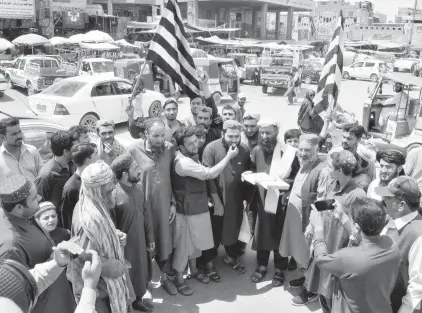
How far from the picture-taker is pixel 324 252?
9.77 feet

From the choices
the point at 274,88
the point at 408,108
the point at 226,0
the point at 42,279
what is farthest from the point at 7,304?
the point at 226,0

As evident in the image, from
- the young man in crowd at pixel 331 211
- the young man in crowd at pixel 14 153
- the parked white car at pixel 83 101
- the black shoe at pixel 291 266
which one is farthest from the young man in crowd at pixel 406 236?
the parked white car at pixel 83 101

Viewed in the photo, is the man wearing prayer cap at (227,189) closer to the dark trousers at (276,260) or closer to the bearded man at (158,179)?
the dark trousers at (276,260)

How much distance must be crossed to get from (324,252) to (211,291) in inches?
85.1

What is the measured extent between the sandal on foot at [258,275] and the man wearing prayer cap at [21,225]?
2799 millimetres

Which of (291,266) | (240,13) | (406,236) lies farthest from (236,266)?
(240,13)

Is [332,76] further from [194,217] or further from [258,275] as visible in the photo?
[194,217]

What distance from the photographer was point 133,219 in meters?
3.80

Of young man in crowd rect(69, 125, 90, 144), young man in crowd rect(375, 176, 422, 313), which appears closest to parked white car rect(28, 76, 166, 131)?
young man in crowd rect(69, 125, 90, 144)

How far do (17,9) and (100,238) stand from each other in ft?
112

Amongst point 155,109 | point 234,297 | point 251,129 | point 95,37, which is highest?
point 95,37

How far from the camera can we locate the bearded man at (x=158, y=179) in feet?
14.4

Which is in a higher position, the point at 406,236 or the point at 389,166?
the point at 389,166

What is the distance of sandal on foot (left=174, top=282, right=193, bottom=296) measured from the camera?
184 inches
